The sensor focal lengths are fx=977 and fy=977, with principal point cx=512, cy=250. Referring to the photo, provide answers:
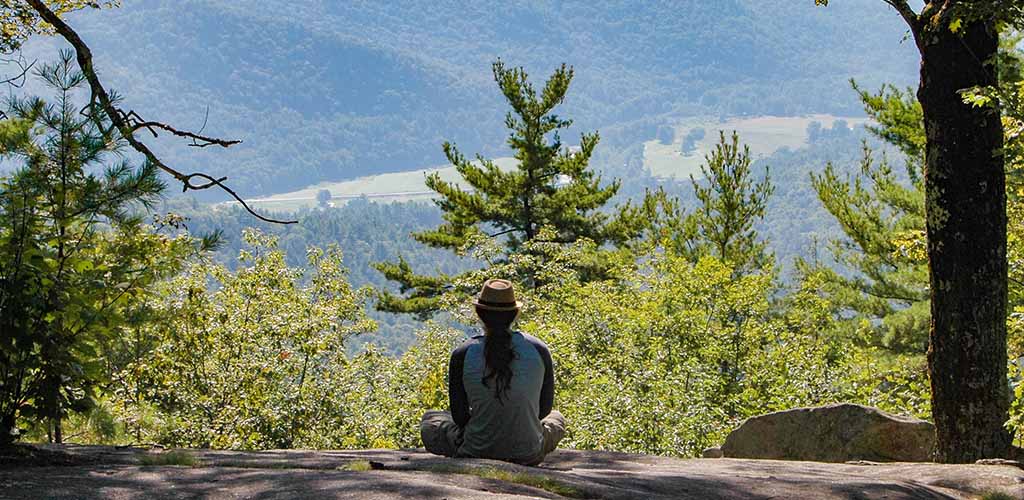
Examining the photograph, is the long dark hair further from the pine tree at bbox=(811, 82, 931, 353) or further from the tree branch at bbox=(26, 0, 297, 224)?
the pine tree at bbox=(811, 82, 931, 353)

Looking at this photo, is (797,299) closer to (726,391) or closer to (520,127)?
(726,391)

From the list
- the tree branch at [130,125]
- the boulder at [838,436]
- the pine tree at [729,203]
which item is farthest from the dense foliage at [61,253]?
the pine tree at [729,203]

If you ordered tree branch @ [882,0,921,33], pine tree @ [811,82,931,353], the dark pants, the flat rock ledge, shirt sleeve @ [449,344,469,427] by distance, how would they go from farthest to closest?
1. pine tree @ [811,82,931,353]
2. tree branch @ [882,0,921,33]
3. the dark pants
4. shirt sleeve @ [449,344,469,427]
5. the flat rock ledge

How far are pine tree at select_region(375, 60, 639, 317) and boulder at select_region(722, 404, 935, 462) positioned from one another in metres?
23.2

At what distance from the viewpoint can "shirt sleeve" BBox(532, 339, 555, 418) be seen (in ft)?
18.1

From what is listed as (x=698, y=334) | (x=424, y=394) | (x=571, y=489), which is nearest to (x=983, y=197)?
(x=571, y=489)

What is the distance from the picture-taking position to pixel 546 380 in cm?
568

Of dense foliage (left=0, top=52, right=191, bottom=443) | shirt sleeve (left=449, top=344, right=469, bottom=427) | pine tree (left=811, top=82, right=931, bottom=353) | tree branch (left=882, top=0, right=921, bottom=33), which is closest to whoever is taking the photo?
dense foliage (left=0, top=52, right=191, bottom=443)

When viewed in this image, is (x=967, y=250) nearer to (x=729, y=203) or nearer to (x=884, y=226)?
(x=884, y=226)

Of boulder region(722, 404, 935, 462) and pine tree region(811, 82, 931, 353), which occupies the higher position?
pine tree region(811, 82, 931, 353)

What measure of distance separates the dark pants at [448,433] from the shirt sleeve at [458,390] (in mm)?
107

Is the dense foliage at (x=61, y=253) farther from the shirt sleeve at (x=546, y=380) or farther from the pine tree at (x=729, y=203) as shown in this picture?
the pine tree at (x=729, y=203)

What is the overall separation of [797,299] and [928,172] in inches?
343

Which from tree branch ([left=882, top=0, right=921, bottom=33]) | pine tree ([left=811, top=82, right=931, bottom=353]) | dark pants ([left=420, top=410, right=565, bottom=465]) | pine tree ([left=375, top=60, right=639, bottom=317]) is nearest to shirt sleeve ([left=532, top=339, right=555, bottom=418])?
dark pants ([left=420, top=410, right=565, bottom=465])
